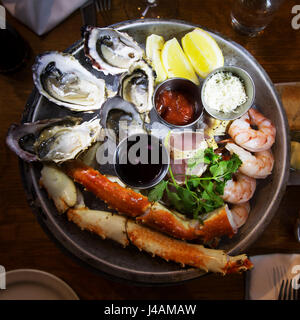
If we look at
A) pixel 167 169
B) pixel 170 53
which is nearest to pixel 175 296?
pixel 167 169

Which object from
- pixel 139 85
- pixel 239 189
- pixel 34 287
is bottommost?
pixel 34 287

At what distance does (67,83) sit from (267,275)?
4.44 feet

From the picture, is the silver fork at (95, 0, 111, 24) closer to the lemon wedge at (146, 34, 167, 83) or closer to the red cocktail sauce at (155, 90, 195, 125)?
the lemon wedge at (146, 34, 167, 83)

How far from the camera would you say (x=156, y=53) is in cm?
145

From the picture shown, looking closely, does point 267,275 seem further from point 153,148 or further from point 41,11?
point 41,11

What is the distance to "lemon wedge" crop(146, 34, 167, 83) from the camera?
144 centimetres

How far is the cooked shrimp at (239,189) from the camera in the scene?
1.36 m

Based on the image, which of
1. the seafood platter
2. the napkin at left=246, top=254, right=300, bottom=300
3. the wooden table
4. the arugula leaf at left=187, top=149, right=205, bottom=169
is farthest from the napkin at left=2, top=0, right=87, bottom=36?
the napkin at left=246, top=254, right=300, bottom=300

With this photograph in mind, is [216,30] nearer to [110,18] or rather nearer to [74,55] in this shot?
[110,18]

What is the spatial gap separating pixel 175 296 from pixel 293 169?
0.86 m

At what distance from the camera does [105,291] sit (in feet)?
4.78

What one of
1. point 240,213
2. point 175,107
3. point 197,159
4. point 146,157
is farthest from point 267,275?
point 175,107

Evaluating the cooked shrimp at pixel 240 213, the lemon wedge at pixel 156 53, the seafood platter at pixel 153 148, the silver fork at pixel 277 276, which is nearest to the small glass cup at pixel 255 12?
the seafood platter at pixel 153 148

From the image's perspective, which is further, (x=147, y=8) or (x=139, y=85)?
(x=147, y=8)
